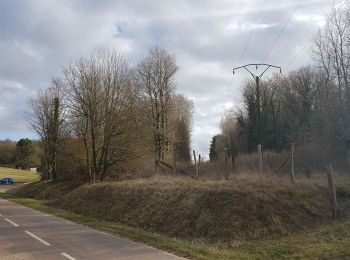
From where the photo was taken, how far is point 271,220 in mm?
16750

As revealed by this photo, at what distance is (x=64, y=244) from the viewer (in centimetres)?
1493

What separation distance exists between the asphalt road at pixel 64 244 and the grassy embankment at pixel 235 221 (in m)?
0.86

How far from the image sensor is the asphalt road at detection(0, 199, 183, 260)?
1280 centimetres

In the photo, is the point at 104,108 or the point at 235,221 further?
the point at 104,108

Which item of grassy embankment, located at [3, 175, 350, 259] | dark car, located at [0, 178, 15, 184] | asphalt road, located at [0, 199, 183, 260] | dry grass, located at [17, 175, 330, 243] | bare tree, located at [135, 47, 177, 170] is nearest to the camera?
asphalt road, located at [0, 199, 183, 260]

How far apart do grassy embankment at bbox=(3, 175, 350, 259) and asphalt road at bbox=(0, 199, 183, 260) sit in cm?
86

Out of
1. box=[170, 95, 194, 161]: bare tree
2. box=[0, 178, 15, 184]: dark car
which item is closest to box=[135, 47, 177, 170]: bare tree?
box=[170, 95, 194, 161]: bare tree

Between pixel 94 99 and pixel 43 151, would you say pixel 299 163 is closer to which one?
pixel 94 99

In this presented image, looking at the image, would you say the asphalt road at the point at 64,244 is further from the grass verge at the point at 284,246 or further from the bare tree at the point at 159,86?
the bare tree at the point at 159,86

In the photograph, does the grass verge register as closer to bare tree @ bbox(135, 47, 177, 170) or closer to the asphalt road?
the asphalt road

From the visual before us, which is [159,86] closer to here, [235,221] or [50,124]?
[50,124]

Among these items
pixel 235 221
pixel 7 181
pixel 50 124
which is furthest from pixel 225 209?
pixel 7 181

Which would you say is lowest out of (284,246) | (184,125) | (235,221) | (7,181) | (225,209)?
(284,246)

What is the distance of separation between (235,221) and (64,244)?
6.15 m
